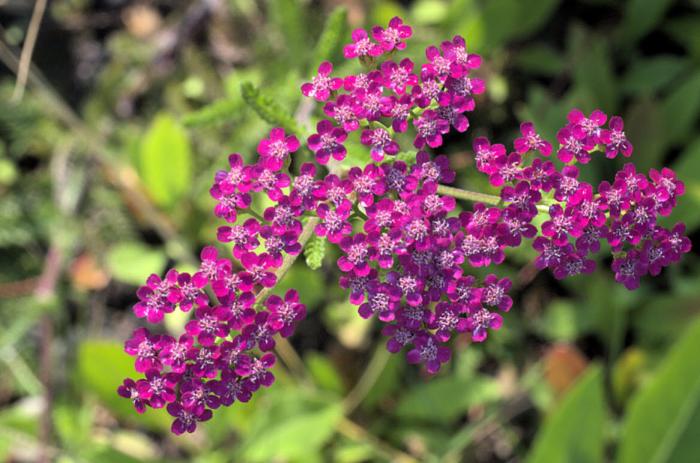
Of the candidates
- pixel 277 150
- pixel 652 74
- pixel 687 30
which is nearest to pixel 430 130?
pixel 277 150

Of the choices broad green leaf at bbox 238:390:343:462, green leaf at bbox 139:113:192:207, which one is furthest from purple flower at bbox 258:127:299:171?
green leaf at bbox 139:113:192:207

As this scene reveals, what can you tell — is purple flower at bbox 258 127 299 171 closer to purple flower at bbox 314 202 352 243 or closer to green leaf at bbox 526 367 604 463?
purple flower at bbox 314 202 352 243

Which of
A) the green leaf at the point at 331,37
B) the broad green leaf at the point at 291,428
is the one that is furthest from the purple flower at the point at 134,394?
the broad green leaf at the point at 291,428

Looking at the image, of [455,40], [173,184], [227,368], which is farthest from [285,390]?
[455,40]

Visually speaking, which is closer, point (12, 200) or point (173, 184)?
point (173, 184)

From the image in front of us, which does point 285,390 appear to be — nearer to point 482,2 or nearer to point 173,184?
point 173,184

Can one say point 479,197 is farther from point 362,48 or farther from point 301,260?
point 301,260

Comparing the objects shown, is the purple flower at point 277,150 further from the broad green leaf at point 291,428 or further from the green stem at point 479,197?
the broad green leaf at point 291,428
